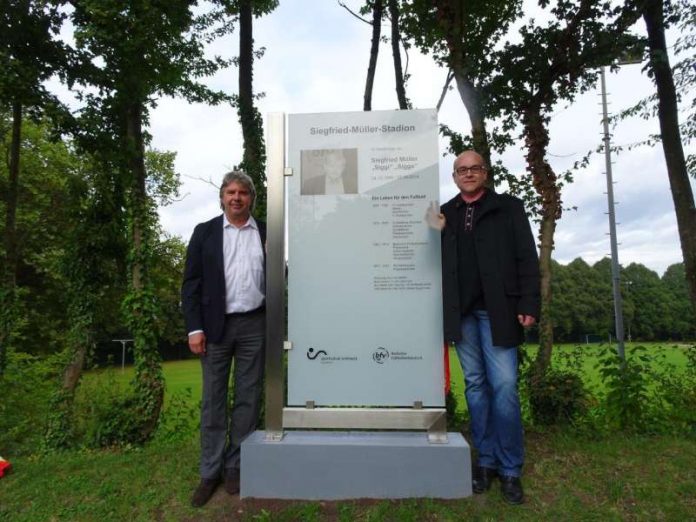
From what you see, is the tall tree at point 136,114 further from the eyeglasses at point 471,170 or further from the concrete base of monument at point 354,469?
A: the eyeglasses at point 471,170

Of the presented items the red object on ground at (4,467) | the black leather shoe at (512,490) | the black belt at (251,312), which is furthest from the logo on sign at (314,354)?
the red object on ground at (4,467)

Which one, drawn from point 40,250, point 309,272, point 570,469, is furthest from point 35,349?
point 570,469

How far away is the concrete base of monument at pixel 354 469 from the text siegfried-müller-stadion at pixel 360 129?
2231 millimetres

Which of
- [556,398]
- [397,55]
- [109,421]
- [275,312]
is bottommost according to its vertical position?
[109,421]

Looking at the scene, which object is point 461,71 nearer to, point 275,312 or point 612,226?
point 275,312

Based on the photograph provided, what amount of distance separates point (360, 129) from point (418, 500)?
2.62 m

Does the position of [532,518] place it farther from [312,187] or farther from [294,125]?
[294,125]

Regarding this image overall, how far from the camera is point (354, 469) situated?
320cm

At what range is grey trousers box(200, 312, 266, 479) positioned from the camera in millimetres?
3348

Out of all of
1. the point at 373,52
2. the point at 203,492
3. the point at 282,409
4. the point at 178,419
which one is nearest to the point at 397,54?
the point at 373,52

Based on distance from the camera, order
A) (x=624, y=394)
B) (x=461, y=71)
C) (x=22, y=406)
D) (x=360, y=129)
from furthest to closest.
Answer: (x=22, y=406), (x=461, y=71), (x=624, y=394), (x=360, y=129)

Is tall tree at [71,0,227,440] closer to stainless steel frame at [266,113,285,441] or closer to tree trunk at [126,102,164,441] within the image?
tree trunk at [126,102,164,441]

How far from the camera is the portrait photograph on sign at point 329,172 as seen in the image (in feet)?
11.7

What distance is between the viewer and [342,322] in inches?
139
